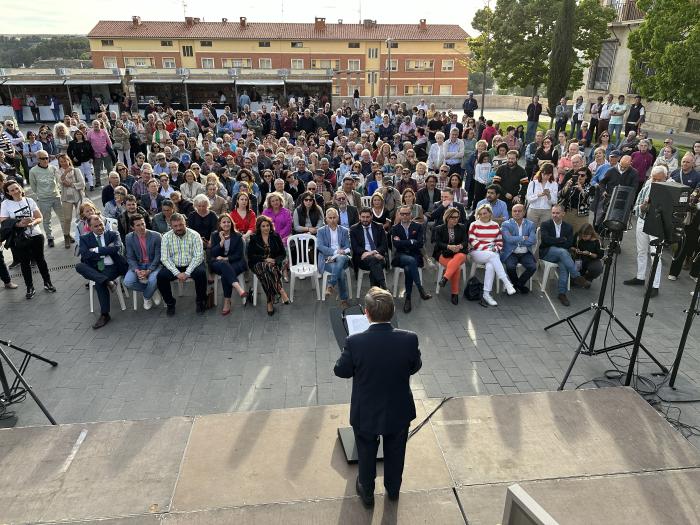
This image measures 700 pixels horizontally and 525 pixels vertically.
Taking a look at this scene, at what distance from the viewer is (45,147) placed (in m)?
12.1

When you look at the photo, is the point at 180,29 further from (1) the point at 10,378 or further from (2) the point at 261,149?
(1) the point at 10,378

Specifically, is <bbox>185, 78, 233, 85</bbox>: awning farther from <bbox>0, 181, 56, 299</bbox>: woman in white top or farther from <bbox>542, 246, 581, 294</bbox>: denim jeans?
<bbox>542, 246, 581, 294</bbox>: denim jeans

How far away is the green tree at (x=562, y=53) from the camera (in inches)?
739

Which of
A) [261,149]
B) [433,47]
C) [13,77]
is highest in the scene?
[433,47]

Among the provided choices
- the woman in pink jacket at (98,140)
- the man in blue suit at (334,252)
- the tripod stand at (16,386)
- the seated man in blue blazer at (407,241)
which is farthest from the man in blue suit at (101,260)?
the woman in pink jacket at (98,140)

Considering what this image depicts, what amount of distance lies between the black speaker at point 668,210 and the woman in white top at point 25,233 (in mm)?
7393

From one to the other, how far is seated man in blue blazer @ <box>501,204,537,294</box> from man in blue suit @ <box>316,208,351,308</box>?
2.20 meters

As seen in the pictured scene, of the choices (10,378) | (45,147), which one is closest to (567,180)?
(10,378)

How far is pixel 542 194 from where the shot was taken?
7754 millimetres

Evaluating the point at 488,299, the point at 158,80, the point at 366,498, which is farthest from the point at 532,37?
the point at 366,498

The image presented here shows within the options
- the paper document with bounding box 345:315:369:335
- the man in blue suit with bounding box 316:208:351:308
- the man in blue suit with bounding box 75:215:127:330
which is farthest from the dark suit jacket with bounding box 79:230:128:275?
the paper document with bounding box 345:315:369:335

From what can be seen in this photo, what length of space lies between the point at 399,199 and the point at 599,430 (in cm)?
488

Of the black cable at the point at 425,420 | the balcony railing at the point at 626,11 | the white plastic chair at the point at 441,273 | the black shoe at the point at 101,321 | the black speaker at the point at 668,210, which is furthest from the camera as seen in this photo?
the balcony railing at the point at 626,11

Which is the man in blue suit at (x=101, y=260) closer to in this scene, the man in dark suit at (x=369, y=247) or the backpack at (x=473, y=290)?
the man in dark suit at (x=369, y=247)
